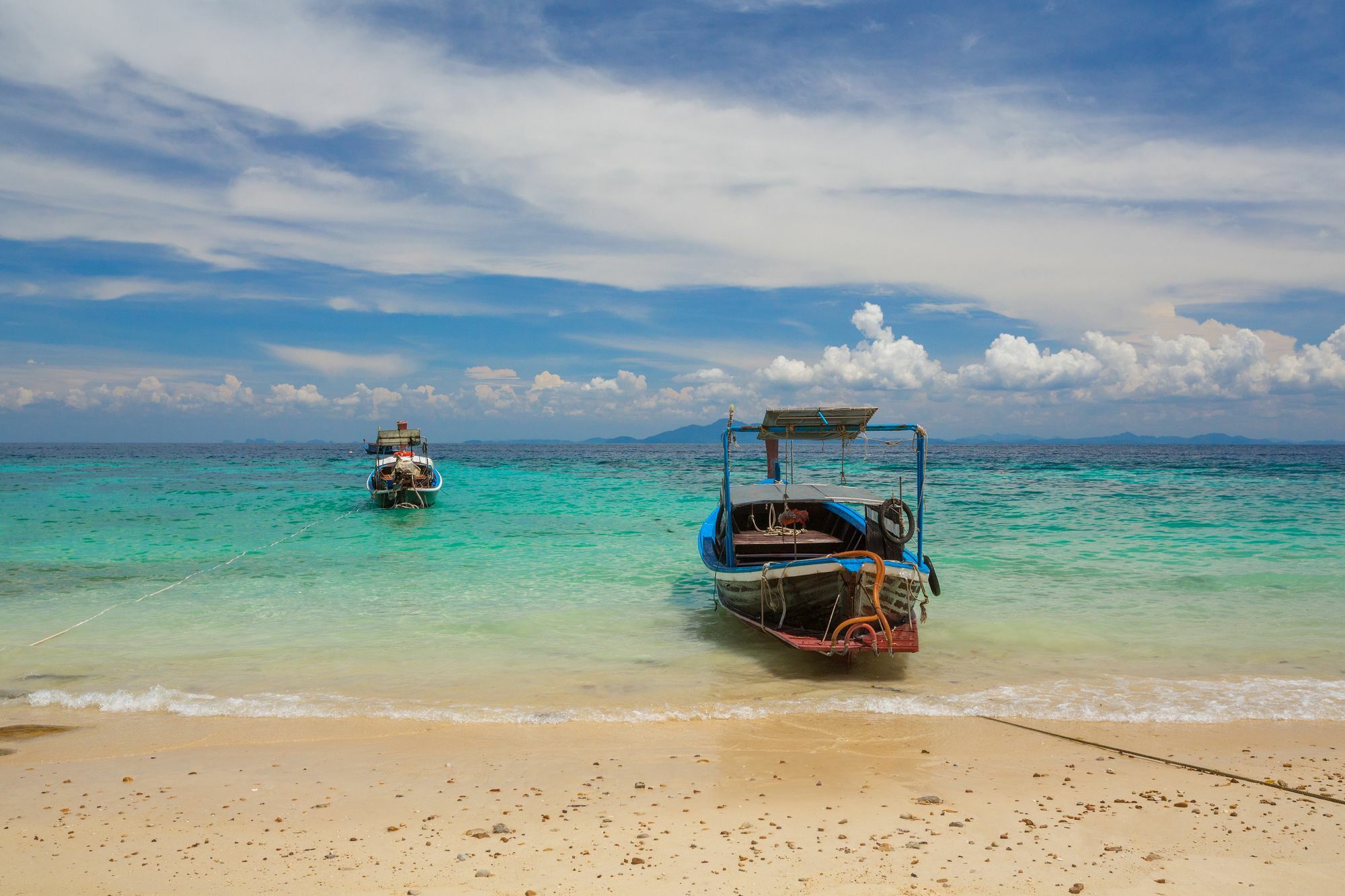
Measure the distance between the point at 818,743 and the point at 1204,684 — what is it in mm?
4862

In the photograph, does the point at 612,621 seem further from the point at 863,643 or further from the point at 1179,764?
the point at 1179,764

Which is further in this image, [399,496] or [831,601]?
[399,496]

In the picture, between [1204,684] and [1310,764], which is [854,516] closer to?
[1204,684]

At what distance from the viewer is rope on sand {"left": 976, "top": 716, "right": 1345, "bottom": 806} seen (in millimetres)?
5527

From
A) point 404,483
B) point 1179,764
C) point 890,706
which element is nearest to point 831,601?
point 890,706

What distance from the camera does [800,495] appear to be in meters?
12.6

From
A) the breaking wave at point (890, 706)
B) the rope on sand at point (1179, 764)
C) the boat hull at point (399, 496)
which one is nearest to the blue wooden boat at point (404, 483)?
the boat hull at point (399, 496)

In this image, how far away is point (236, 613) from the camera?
488 inches

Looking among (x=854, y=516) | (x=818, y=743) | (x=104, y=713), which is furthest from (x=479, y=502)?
(x=818, y=743)

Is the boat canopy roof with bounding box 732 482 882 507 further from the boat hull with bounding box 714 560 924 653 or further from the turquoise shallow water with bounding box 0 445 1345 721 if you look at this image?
the turquoise shallow water with bounding box 0 445 1345 721

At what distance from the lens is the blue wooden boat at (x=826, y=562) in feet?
29.2

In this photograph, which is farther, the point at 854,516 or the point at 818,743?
the point at 854,516

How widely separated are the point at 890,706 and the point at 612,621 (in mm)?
5023

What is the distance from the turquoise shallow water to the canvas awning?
9.55 ft
